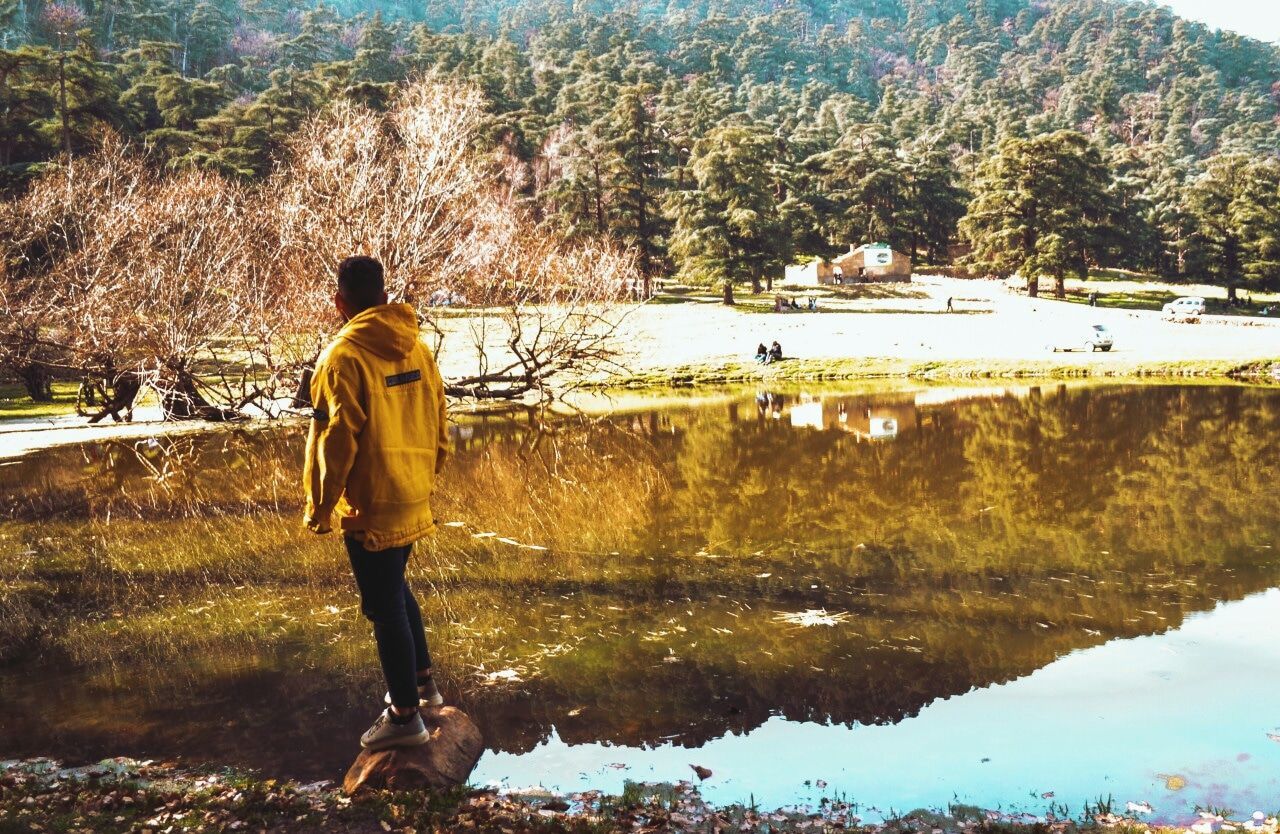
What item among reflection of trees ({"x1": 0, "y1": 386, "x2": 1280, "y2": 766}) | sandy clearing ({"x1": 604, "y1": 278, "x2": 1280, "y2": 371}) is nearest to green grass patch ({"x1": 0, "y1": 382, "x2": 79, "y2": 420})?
reflection of trees ({"x1": 0, "y1": 386, "x2": 1280, "y2": 766})

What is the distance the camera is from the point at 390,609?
14.4ft

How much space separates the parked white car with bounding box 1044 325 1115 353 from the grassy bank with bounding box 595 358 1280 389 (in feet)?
15.5

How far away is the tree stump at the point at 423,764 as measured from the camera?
443cm

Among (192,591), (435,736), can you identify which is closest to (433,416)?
(435,736)

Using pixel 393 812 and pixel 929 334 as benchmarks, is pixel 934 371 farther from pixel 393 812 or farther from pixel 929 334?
pixel 393 812

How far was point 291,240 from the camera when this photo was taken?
21562mm

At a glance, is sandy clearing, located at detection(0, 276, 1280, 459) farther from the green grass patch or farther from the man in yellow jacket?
the man in yellow jacket

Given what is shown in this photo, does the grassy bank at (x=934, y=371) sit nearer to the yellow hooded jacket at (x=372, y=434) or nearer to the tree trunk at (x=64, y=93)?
the yellow hooded jacket at (x=372, y=434)

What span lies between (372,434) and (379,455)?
4.0 inches

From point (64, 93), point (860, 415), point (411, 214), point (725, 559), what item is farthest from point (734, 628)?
point (64, 93)

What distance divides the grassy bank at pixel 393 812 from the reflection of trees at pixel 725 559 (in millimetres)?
1000

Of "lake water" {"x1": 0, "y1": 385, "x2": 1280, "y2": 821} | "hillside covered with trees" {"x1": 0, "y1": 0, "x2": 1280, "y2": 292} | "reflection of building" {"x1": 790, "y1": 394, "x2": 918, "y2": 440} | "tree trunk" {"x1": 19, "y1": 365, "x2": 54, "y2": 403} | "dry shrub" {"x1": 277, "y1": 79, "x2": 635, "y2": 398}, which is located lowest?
"lake water" {"x1": 0, "y1": 385, "x2": 1280, "y2": 821}

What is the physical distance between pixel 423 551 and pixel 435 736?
18.0 ft

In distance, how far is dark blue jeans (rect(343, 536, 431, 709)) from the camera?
4289mm
